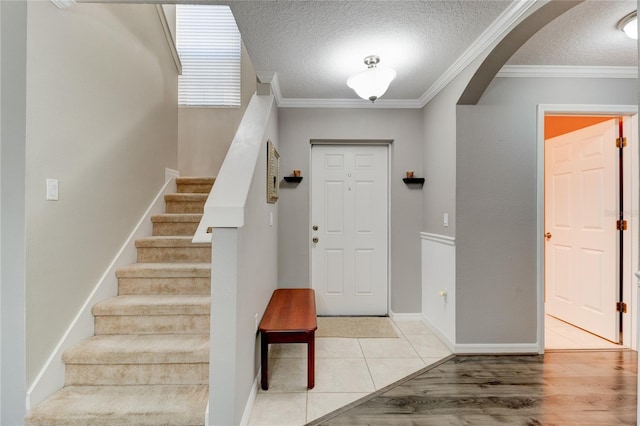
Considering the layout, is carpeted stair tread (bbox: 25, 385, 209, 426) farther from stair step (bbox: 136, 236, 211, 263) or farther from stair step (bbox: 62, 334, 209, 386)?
stair step (bbox: 136, 236, 211, 263)

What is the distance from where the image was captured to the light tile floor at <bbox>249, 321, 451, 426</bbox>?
73.7 inches

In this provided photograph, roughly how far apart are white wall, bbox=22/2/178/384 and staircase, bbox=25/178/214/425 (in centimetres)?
20

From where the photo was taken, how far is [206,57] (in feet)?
14.1

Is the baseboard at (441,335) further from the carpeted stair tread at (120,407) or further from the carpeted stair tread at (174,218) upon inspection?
the carpeted stair tread at (174,218)

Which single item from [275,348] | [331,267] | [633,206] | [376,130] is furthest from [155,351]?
[633,206]

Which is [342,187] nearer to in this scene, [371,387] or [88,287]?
[371,387]

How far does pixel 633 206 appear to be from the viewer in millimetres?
2676

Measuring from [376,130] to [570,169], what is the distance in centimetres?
204

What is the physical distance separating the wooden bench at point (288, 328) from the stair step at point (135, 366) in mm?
378

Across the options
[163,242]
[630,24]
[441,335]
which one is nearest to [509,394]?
[441,335]

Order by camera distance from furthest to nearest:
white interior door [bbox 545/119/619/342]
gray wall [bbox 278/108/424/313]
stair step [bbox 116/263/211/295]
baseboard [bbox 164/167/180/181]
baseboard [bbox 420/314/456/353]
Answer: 1. gray wall [bbox 278/108/424/313]
2. baseboard [bbox 164/167/180/181]
3. white interior door [bbox 545/119/619/342]
4. baseboard [bbox 420/314/456/353]
5. stair step [bbox 116/263/211/295]

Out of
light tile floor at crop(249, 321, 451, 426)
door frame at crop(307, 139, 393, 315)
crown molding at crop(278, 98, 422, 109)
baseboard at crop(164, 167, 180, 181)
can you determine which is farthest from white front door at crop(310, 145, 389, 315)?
baseboard at crop(164, 167, 180, 181)

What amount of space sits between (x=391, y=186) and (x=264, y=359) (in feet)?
7.20

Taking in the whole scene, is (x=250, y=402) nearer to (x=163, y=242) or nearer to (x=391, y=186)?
(x=163, y=242)
